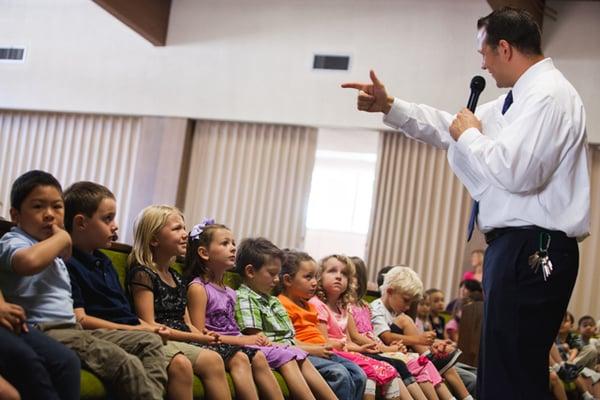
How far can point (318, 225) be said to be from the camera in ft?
44.5

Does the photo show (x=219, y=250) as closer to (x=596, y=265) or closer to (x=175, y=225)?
(x=175, y=225)

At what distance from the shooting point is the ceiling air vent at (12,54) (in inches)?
414

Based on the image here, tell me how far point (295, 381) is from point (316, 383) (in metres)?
0.16

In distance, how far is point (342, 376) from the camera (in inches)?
156

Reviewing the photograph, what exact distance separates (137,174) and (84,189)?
6775 millimetres

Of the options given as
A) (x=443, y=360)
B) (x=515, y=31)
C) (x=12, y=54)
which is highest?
(x=12, y=54)

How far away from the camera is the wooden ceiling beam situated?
905cm

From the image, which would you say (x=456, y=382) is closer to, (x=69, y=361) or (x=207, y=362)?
(x=207, y=362)

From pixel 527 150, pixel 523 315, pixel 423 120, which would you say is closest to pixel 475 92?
pixel 423 120

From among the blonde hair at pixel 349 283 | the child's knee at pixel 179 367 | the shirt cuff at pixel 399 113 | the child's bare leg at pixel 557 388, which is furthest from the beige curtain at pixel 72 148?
the shirt cuff at pixel 399 113

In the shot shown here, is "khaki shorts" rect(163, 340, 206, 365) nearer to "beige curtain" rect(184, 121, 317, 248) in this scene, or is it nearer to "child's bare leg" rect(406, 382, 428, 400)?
"child's bare leg" rect(406, 382, 428, 400)

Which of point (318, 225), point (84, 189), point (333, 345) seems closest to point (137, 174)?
point (318, 225)

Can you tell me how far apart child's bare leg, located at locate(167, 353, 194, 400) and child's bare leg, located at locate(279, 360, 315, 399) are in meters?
0.74

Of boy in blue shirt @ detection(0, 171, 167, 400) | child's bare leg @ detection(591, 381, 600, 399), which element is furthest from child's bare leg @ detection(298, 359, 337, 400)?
child's bare leg @ detection(591, 381, 600, 399)
